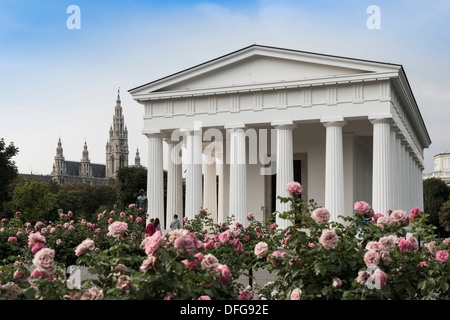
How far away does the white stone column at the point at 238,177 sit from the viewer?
33.6 m

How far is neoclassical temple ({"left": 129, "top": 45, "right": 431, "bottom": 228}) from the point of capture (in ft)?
101

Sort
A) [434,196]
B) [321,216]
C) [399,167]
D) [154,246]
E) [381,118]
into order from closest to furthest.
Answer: [154,246]
[321,216]
[381,118]
[399,167]
[434,196]

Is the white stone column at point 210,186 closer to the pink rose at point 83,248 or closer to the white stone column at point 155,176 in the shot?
the white stone column at point 155,176

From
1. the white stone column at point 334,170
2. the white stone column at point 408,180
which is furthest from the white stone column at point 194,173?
the white stone column at point 408,180

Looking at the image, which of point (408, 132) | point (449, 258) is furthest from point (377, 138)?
point (449, 258)

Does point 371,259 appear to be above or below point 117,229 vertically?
below

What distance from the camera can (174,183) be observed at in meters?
38.5

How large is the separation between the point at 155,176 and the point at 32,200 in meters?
50.8

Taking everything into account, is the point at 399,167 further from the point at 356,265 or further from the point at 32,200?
the point at 32,200

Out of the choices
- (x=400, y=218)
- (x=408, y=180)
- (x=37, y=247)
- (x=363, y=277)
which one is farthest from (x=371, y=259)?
Result: (x=408, y=180)

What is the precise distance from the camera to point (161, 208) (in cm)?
3656

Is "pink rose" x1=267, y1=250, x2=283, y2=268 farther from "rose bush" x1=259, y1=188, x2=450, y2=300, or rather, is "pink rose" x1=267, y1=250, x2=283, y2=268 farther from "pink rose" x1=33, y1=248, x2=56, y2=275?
"pink rose" x1=33, y1=248, x2=56, y2=275

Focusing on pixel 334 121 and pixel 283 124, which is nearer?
pixel 334 121

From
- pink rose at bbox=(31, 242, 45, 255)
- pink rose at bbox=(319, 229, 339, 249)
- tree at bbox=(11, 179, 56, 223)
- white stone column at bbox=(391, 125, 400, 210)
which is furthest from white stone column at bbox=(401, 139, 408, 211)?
tree at bbox=(11, 179, 56, 223)
